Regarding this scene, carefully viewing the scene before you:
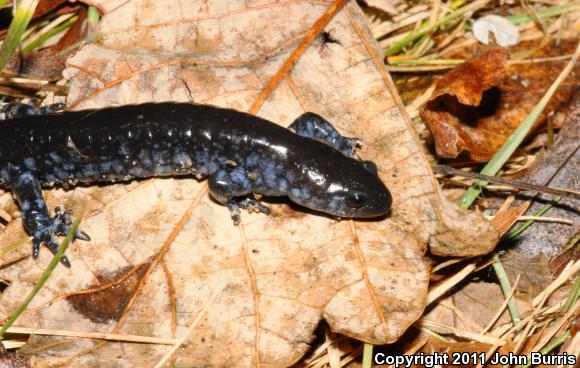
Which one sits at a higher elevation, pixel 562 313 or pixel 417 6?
pixel 417 6

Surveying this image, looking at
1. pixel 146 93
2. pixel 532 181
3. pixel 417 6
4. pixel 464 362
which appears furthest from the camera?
pixel 417 6

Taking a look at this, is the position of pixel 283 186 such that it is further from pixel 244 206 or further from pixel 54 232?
pixel 54 232

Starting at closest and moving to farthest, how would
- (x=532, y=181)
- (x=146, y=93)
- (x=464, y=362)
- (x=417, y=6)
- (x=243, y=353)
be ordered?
(x=243, y=353), (x=464, y=362), (x=146, y=93), (x=532, y=181), (x=417, y=6)

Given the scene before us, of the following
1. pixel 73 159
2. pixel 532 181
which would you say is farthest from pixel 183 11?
pixel 532 181

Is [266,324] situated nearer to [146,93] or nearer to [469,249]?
[469,249]

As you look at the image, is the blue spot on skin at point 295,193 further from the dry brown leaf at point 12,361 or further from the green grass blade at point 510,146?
the dry brown leaf at point 12,361

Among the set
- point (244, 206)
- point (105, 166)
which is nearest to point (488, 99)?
point (244, 206)

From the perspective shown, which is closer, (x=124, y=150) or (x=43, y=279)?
(x=43, y=279)
